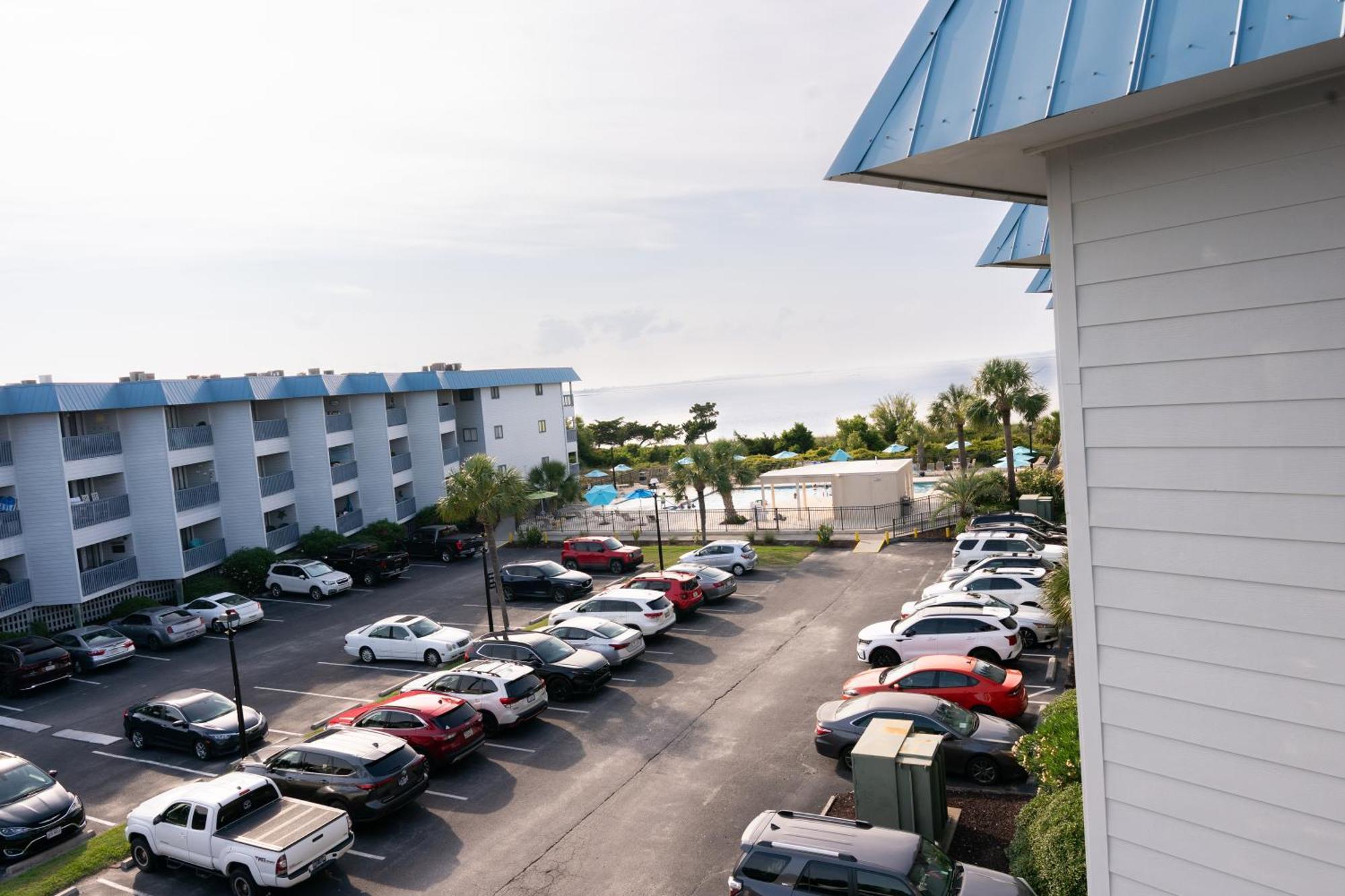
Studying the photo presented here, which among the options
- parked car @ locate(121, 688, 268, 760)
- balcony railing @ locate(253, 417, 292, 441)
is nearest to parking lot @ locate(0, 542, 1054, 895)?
parked car @ locate(121, 688, 268, 760)

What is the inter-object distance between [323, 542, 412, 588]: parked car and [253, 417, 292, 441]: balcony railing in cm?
607

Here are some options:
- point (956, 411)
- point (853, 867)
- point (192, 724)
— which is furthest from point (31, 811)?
point (956, 411)

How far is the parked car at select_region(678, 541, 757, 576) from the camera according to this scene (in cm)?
3275

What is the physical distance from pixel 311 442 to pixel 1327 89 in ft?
131

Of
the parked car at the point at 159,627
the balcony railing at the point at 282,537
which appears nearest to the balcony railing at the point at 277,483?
the balcony railing at the point at 282,537

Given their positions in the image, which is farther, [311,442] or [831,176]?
[311,442]

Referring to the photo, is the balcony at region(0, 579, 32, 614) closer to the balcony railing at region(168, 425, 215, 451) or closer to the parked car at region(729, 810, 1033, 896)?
the balcony railing at region(168, 425, 215, 451)

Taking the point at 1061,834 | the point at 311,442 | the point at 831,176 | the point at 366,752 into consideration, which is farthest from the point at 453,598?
the point at 831,176

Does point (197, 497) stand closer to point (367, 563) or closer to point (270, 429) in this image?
point (270, 429)

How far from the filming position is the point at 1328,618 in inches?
187

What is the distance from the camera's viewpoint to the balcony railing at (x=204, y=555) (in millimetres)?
33344

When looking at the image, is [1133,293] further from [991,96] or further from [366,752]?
[366,752]

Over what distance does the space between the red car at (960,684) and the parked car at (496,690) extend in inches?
267

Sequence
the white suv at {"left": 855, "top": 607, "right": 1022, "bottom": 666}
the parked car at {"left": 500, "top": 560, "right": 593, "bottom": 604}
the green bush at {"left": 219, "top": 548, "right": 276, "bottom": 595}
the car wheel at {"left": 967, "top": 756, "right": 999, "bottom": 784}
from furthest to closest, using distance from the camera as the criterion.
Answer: the green bush at {"left": 219, "top": 548, "right": 276, "bottom": 595}, the parked car at {"left": 500, "top": 560, "right": 593, "bottom": 604}, the white suv at {"left": 855, "top": 607, "right": 1022, "bottom": 666}, the car wheel at {"left": 967, "top": 756, "right": 999, "bottom": 784}
